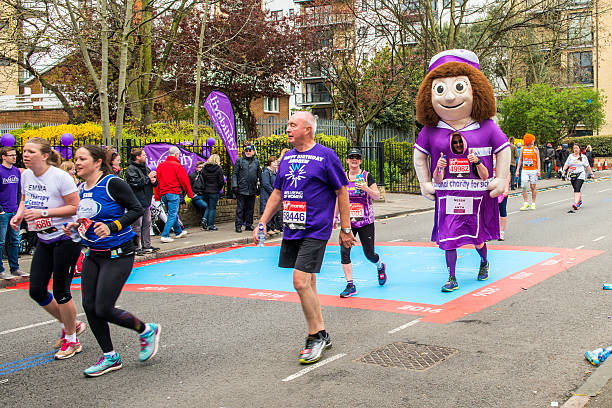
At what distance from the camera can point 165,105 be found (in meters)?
31.2

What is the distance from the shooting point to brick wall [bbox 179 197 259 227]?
15.9 m

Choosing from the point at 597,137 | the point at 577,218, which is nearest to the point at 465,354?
the point at 577,218

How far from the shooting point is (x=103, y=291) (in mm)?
5008

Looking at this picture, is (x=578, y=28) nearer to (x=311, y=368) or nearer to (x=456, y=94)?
(x=456, y=94)

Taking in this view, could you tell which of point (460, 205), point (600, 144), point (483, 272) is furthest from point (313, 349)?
point (600, 144)

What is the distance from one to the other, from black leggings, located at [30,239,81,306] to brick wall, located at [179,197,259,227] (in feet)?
33.0

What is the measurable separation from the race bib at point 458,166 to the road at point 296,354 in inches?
62.4

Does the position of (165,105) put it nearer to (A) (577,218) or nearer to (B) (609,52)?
(A) (577,218)

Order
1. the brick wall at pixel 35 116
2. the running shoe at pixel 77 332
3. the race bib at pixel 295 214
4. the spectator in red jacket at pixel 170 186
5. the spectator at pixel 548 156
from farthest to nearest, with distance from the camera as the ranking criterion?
the spectator at pixel 548 156 → the brick wall at pixel 35 116 → the spectator in red jacket at pixel 170 186 → the running shoe at pixel 77 332 → the race bib at pixel 295 214

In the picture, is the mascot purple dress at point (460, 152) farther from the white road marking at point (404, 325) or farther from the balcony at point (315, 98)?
the balcony at point (315, 98)

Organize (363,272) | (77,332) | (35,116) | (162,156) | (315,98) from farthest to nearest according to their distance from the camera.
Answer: (315,98) → (35,116) → (162,156) → (363,272) → (77,332)

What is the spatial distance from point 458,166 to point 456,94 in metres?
0.86

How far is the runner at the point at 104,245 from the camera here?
5035 millimetres

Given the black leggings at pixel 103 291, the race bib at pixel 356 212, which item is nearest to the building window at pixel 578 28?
the race bib at pixel 356 212
